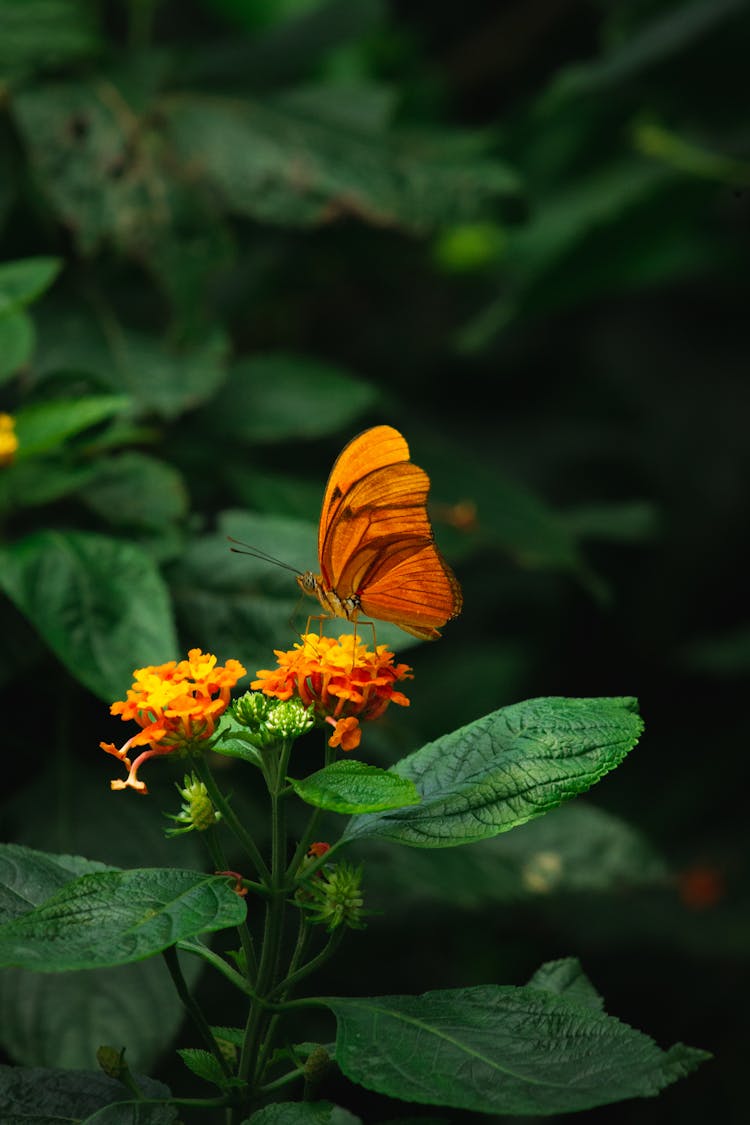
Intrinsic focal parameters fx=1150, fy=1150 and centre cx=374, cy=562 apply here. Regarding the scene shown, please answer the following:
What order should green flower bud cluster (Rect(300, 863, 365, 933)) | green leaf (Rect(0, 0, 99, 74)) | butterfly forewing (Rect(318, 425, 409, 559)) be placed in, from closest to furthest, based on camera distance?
green flower bud cluster (Rect(300, 863, 365, 933))
butterfly forewing (Rect(318, 425, 409, 559))
green leaf (Rect(0, 0, 99, 74))

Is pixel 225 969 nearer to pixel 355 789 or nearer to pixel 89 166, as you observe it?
pixel 355 789

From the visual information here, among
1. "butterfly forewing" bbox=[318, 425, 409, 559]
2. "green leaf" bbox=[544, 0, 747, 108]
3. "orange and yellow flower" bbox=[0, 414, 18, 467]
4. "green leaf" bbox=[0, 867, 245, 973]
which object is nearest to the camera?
"green leaf" bbox=[0, 867, 245, 973]

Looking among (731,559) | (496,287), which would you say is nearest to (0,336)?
(496,287)

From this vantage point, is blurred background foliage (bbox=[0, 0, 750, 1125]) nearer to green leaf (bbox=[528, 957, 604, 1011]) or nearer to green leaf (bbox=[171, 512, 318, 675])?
green leaf (bbox=[171, 512, 318, 675])

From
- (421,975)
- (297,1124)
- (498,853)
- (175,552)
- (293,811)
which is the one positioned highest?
(297,1124)

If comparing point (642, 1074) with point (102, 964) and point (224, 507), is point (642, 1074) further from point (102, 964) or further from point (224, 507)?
point (224, 507)

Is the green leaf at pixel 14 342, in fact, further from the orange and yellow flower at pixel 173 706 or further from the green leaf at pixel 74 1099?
the green leaf at pixel 74 1099

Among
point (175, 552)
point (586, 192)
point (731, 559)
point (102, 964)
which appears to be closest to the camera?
point (102, 964)

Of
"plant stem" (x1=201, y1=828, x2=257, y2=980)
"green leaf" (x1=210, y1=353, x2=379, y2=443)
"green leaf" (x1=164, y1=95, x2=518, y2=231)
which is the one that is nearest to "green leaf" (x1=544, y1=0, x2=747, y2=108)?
"green leaf" (x1=164, y1=95, x2=518, y2=231)

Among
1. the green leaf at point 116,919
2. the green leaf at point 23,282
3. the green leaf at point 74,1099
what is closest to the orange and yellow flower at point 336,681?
the green leaf at point 116,919
